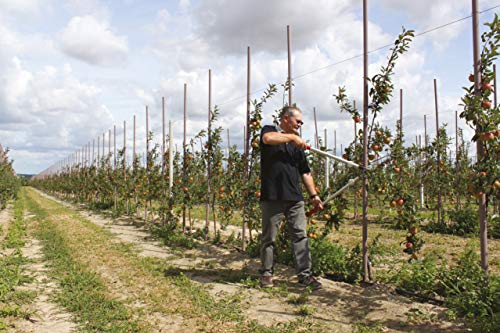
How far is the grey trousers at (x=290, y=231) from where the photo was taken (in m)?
4.14

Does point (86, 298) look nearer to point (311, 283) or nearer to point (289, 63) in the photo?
point (311, 283)

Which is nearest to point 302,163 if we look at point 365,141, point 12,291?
point 365,141

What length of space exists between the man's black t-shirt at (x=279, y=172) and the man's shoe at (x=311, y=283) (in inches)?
32.8

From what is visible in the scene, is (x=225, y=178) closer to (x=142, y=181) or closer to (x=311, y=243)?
(x=311, y=243)

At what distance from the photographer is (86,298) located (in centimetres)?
405

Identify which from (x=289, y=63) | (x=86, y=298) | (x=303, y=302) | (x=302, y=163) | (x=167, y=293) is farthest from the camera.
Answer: (x=289, y=63)

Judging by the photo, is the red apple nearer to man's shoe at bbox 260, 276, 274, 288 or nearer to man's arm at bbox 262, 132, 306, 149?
man's arm at bbox 262, 132, 306, 149

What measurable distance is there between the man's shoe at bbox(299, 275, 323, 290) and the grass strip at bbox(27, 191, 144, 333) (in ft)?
5.60

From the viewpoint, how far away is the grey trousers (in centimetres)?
414

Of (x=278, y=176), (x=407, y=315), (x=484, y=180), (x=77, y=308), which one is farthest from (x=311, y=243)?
(x=77, y=308)

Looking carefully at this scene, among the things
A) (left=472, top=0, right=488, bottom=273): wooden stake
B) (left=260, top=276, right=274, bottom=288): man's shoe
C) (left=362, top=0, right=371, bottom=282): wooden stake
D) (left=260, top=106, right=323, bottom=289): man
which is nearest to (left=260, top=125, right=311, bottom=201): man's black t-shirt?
(left=260, top=106, right=323, bottom=289): man

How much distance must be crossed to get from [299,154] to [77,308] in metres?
2.70

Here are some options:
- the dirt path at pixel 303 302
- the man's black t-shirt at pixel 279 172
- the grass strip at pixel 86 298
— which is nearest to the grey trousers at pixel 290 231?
the man's black t-shirt at pixel 279 172

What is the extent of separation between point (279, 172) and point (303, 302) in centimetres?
130
